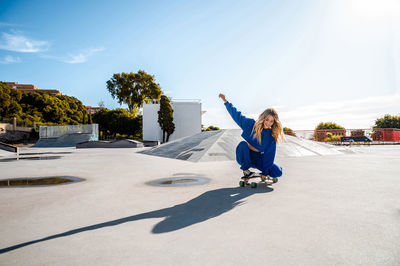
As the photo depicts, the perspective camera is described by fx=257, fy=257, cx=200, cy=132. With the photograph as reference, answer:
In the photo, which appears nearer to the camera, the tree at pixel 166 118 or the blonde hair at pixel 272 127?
the blonde hair at pixel 272 127

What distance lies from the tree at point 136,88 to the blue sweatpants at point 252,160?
35654 mm

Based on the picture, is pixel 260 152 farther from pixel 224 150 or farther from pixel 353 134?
pixel 353 134

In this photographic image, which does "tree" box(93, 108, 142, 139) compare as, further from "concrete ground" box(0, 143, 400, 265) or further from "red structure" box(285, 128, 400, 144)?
"concrete ground" box(0, 143, 400, 265)

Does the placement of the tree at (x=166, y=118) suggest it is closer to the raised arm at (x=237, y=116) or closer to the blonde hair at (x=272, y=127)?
the raised arm at (x=237, y=116)

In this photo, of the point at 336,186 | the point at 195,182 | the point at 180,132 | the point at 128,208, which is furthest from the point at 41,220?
the point at 180,132

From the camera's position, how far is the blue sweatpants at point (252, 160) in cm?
438

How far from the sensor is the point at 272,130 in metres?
4.41

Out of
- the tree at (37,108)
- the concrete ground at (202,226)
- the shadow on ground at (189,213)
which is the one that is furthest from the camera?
the tree at (37,108)

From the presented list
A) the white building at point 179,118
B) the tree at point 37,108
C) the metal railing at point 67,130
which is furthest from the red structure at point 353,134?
the tree at point 37,108

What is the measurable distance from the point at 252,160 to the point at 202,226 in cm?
248

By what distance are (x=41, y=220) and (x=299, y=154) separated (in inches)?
382

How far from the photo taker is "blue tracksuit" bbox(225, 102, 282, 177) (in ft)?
14.3

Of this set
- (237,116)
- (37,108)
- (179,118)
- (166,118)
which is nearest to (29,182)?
(237,116)

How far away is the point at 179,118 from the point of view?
98.7ft
